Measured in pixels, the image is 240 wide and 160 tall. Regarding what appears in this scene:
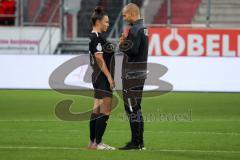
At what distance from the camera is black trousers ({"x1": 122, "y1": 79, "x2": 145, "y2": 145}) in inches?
500

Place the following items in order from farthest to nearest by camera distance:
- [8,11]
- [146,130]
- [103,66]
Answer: [8,11] → [146,130] → [103,66]

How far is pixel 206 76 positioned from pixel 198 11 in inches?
314

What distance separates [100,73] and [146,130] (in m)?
3.83

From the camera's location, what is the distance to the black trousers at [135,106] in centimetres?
1270

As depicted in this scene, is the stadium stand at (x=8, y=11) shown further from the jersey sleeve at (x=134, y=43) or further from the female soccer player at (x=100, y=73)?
the jersey sleeve at (x=134, y=43)

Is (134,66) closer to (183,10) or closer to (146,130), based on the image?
(146,130)

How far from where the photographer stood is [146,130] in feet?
52.9

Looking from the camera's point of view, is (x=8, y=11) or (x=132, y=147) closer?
(x=132, y=147)

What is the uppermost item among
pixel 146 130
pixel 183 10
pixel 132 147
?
pixel 183 10

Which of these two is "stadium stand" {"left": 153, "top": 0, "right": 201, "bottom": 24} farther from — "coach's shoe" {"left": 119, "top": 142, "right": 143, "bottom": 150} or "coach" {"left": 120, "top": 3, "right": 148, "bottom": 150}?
"coach's shoe" {"left": 119, "top": 142, "right": 143, "bottom": 150}

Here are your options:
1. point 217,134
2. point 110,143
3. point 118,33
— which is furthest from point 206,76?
point 110,143

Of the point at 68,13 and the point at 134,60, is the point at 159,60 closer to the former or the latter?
the point at 68,13

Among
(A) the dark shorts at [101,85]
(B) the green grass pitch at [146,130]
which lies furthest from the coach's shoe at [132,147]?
(A) the dark shorts at [101,85]

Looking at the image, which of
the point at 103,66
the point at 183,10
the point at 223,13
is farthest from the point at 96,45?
the point at 183,10
